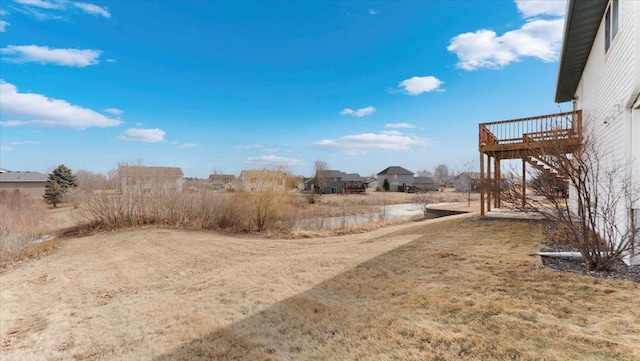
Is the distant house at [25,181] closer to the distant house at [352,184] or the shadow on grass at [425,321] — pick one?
the distant house at [352,184]

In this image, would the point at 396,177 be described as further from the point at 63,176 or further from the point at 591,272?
the point at 591,272

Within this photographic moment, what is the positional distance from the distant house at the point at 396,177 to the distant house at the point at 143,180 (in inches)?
1754

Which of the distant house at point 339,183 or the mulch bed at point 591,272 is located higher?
the distant house at point 339,183

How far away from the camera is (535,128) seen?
9.16 metres

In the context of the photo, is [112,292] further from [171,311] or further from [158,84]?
[158,84]

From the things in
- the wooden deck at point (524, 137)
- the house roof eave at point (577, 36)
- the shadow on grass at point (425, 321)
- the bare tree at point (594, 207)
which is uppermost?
the house roof eave at point (577, 36)

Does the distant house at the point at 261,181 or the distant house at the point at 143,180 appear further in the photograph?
the distant house at the point at 143,180

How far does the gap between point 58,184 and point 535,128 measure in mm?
37386

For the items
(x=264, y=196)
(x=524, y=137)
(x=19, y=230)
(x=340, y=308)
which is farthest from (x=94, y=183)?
(x=524, y=137)

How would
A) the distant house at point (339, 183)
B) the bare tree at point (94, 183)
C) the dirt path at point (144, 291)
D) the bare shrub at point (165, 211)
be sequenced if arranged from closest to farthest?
the dirt path at point (144, 291) → the bare shrub at point (165, 211) → the bare tree at point (94, 183) → the distant house at point (339, 183)

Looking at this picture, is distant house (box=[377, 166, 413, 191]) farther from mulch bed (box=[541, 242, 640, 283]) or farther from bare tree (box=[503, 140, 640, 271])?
mulch bed (box=[541, 242, 640, 283])

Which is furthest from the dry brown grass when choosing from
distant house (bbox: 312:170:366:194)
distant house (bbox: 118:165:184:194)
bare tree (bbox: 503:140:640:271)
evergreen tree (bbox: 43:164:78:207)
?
distant house (bbox: 312:170:366:194)

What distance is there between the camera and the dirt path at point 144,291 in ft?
14.3

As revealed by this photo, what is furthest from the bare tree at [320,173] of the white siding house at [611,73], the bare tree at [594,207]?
the bare tree at [594,207]
